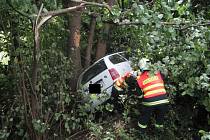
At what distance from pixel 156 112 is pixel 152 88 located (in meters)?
0.62

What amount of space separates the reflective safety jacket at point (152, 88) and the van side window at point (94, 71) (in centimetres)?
235

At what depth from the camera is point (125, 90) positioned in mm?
7953

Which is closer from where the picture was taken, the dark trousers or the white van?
the dark trousers

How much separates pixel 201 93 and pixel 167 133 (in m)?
1.60

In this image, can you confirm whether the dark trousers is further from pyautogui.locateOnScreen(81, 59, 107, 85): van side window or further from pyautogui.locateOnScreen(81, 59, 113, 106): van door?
pyautogui.locateOnScreen(81, 59, 107, 85): van side window

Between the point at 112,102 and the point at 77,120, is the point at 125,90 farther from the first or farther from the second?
the point at 77,120

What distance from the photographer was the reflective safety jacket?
7.06 m

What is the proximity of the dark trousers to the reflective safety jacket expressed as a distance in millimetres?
91

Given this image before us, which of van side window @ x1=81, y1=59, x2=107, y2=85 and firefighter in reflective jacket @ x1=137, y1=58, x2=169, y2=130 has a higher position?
van side window @ x1=81, y1=59, x2=107, y2=85

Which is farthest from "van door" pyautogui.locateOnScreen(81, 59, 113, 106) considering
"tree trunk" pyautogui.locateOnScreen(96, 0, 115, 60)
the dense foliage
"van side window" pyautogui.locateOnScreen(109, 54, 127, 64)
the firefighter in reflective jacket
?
the firefighter in reflective jacket

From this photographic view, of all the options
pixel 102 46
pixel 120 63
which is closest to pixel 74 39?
pixel 120 63

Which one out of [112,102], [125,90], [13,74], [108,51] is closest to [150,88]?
[125,90]

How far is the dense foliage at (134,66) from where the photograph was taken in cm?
505

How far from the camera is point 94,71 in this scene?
9602mm
